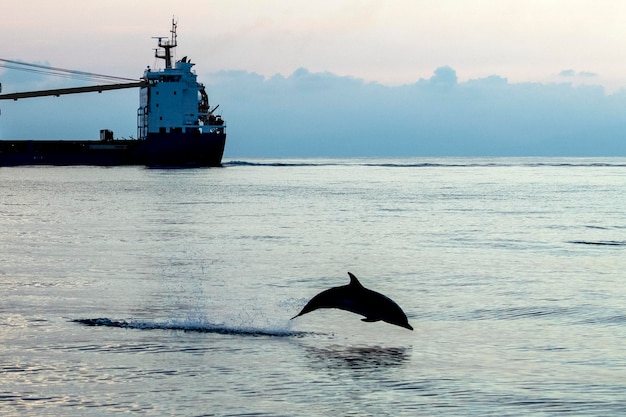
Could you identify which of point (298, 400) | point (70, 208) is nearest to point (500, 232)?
point (70, 208)

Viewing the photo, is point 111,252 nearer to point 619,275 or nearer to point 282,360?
point 619,275

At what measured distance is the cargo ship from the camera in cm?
13512

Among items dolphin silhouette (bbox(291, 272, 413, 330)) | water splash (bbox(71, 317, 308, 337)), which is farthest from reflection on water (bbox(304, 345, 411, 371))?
water splash (bbox(71, 317, 308, 337))

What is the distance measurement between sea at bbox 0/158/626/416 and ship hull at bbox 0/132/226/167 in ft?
334

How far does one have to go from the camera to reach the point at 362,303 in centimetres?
1368

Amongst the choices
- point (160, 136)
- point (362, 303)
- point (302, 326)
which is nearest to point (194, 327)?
point (302, 326)

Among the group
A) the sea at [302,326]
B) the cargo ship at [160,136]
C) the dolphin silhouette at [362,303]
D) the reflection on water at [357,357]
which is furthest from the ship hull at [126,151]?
the dolphin silhouette at [362,303]

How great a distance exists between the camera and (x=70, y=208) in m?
52.8

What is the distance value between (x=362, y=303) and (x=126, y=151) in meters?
136

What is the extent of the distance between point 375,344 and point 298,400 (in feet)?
11.2

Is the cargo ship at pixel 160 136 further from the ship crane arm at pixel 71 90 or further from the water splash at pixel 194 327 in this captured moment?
the water splash at pixel 194 327

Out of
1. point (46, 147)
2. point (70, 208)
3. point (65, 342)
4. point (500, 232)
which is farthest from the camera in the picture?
point (46, 147)

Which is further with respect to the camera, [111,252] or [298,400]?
[111,252]

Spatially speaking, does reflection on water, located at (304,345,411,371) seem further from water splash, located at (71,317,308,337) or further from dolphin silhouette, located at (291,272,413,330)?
water splash, located at (71,317,308,337)
